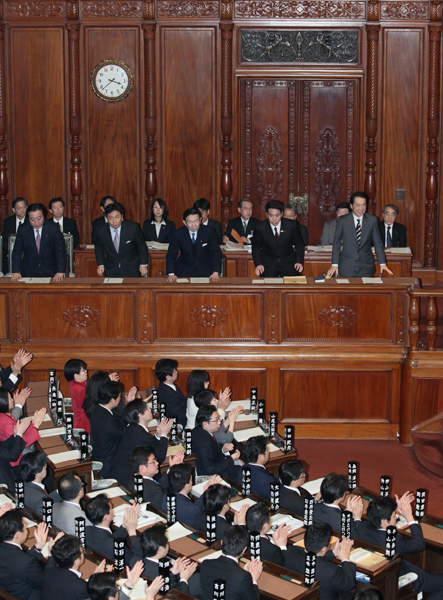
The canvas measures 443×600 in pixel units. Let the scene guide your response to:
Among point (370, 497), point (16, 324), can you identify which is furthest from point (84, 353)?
point (370, 497)

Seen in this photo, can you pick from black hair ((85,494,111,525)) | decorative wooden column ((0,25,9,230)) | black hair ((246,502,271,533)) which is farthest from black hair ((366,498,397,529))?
decorative wooden column ((0,25,9,230))

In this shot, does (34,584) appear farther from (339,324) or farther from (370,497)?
(339,324)

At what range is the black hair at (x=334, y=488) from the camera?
451 cm

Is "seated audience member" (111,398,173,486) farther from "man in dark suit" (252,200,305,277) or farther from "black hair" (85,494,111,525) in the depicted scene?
"man in dark suit" (252,200,305,277)

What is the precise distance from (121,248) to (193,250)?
0.65 m

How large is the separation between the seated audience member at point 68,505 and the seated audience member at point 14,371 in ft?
5.82

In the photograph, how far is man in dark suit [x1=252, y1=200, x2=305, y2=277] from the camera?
7.23 meters

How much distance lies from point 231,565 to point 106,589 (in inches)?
24.3

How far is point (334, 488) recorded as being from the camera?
14.8 feet

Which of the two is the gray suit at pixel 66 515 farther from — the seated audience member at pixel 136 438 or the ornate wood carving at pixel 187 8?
the ornate wood carving at pixel 187 8

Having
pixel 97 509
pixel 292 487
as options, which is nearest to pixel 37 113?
pixel 292 487

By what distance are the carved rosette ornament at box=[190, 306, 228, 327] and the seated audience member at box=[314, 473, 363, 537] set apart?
8.04 feet

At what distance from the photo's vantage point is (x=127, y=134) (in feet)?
33.3

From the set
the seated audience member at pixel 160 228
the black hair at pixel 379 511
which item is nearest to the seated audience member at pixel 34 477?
the black hair at pixel 379 511
